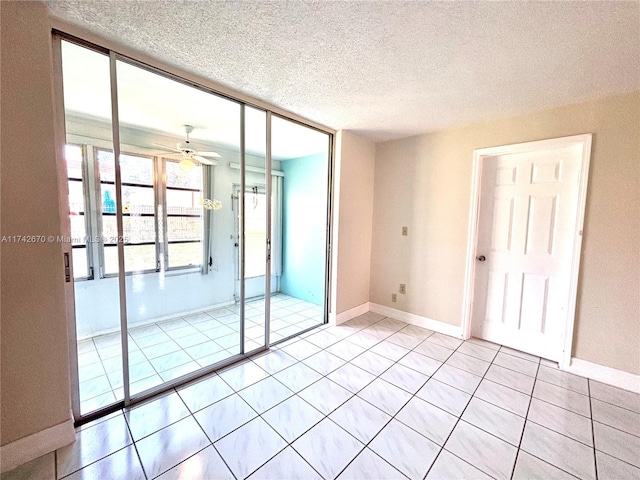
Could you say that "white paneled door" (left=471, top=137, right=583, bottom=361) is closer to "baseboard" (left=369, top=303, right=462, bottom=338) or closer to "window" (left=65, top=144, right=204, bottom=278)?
"baseboard" (left=369, top=303, right=462, bottom=338)

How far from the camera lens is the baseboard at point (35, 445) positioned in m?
1.38

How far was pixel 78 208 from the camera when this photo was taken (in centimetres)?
189

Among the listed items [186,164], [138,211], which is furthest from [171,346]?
[186,164]

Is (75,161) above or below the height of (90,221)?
above

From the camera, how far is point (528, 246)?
2658 millimetres

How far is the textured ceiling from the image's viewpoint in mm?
1331

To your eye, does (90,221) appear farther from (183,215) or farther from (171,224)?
(183,215)

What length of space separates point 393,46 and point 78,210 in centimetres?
247

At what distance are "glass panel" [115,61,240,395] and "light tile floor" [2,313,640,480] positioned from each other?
52 cm

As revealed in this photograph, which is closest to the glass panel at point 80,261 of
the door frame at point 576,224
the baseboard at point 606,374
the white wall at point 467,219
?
the white wall at point 467,219

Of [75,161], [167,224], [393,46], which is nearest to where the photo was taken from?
[393,46]

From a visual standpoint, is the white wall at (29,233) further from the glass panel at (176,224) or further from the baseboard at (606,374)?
the baseboard at (606,374)

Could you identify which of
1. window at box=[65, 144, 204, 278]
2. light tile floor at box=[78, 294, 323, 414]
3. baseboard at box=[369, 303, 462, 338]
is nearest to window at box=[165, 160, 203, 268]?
window at box=[65, 144, 204, 278]

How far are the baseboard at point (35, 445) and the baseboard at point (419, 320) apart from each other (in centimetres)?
323
